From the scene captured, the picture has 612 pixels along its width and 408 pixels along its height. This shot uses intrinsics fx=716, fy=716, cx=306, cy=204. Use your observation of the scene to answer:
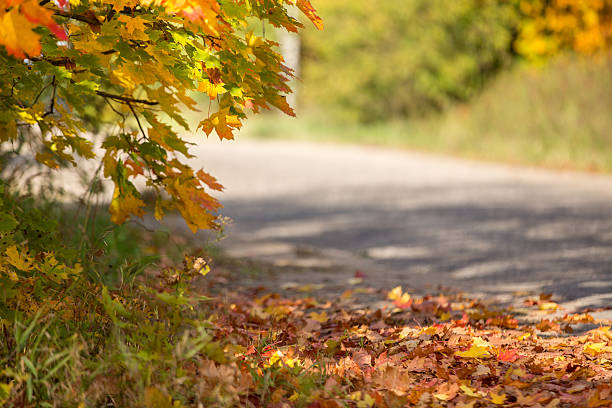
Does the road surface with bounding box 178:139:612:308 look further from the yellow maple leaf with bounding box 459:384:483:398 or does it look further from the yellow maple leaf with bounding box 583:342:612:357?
the yellow maple leaf with bounding box 459:384:483:398

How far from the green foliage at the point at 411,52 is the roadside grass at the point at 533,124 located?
1.23 meters

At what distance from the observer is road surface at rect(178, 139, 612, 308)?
5.79m

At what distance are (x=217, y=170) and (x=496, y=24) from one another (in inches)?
404

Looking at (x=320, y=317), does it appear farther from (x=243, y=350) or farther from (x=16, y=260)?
(x=16, y=260)

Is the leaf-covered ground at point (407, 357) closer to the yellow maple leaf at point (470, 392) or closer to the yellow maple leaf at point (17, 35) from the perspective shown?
the yellow maple leaf at point (470, 392)

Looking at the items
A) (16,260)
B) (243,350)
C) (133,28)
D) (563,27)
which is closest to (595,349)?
(243,350)

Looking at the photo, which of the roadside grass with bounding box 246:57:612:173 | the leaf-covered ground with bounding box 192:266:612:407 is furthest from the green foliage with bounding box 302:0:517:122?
the leaf-covered ground with bounding box 192:266:612:407

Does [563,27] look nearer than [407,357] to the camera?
No

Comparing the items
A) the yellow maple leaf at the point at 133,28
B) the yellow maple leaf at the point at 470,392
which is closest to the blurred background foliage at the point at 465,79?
the yellow maple leaf at the point at 470,392

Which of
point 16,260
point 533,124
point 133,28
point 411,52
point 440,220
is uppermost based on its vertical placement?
point 411,52

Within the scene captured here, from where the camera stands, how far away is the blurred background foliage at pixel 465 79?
48.3 feet

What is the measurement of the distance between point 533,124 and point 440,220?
7857 millimetres

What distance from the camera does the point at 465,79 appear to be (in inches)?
795

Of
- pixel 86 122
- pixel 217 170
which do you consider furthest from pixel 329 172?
pixel 86 122
